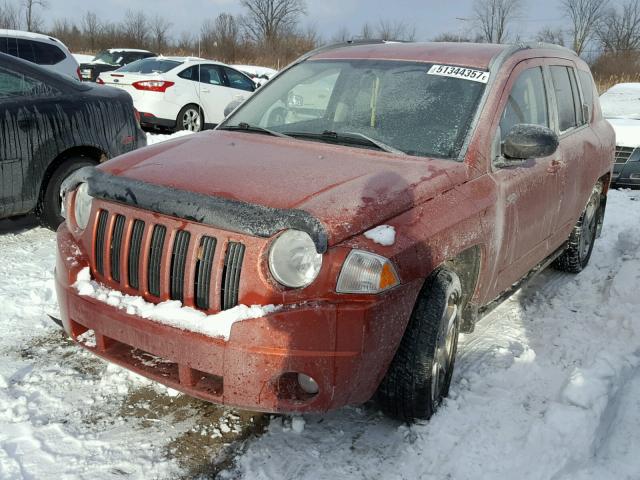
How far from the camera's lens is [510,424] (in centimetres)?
309

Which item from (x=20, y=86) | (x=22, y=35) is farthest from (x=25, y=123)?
(x=22, y=35)

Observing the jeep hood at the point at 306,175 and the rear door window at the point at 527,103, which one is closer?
the jeep hood at the point at 306,175

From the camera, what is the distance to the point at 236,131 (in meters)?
3.90

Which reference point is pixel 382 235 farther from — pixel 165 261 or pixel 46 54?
pixel 46 54

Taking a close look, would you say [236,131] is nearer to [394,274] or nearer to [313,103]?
[313,103]

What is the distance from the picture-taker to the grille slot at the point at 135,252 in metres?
2.75

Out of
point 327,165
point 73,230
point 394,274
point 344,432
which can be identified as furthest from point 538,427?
point 73,230

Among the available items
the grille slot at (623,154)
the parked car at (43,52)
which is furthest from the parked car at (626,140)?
the parked car at (43,52)

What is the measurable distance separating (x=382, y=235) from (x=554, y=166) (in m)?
2.03

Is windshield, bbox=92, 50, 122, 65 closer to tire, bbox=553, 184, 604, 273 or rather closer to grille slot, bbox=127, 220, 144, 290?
tire, bbox=553, 184, 604, 273

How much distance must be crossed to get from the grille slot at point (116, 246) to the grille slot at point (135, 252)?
3.3 inches

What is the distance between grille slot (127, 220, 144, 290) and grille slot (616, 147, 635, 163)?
857 centimetres

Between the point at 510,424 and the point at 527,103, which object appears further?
the point at 527,103

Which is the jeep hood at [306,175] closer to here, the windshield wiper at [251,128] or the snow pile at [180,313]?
the windshield wiper at [251,128]
